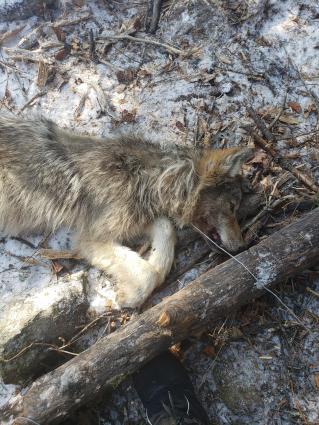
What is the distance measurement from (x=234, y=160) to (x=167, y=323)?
165 centimetres

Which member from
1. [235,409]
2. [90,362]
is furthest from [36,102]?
[235,409]

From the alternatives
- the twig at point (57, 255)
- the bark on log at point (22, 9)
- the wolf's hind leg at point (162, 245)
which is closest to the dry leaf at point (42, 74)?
the bark on log at point (22, 9)

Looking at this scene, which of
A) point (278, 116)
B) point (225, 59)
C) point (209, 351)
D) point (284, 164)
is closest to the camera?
point (209, 351)

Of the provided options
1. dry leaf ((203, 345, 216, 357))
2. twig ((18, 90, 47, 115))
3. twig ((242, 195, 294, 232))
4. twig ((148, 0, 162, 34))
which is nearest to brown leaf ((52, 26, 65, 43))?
twig ((18, 90, 47, 115))

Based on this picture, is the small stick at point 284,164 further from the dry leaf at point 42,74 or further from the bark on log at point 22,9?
the bark on log at point 22,9

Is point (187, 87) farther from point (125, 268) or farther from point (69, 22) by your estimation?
point (125, 268)

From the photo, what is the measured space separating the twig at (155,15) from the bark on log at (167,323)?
3546mm

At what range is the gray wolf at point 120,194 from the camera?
3.97 meters

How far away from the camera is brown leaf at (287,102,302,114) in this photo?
486 cm

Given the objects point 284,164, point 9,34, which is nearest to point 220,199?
point 284,164

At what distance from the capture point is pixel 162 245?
13.2 feet

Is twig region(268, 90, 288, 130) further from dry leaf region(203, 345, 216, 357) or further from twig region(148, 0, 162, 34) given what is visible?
dry leaf region(203, 345, 216, 357)

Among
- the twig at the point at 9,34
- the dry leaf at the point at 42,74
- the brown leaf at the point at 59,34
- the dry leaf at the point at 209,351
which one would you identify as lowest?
the dry leaf at the point at 209,351

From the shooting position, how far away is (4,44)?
18.5 ft
